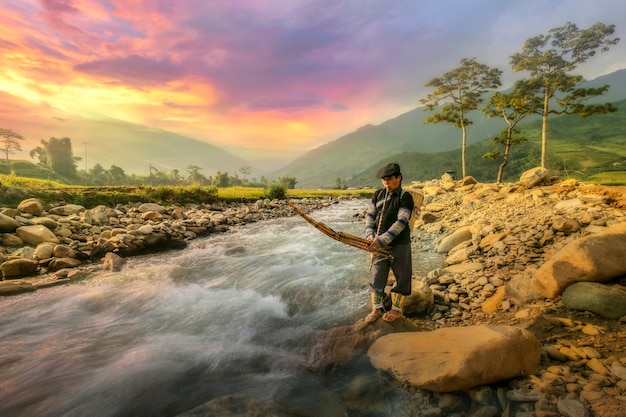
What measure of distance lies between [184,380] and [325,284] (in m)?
4.64

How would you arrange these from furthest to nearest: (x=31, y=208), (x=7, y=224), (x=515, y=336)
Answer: (x=31, y=208), (x=7, y=224), (x=515, y=336)

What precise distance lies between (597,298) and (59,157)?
131228mm

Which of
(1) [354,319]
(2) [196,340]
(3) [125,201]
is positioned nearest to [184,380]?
(2) [196,340]

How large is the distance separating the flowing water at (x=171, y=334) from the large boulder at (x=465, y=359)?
1184 mm

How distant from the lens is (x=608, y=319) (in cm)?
430

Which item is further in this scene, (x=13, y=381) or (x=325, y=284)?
(x=325, y=284)

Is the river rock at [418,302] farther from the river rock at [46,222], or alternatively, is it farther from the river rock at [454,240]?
the river rock at [46,222]

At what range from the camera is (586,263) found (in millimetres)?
4898

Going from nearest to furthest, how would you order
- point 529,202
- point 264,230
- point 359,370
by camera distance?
point 359,370 → point 529,202 → point 264,230

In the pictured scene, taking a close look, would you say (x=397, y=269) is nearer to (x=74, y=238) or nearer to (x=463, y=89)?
(x=74, y=238)

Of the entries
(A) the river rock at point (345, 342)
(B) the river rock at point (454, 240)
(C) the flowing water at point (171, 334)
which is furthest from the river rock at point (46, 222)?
(B) the river rock at point (454, 240)

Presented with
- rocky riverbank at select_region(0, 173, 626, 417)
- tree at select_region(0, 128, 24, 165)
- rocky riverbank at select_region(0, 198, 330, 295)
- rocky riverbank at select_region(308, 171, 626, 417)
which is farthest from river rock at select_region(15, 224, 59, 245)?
tree at select_region(0, 128, 24, 165)

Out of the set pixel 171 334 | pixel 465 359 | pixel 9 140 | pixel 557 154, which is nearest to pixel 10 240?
pixel 171 334

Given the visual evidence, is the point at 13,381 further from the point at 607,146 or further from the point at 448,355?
the point at 607,146
